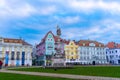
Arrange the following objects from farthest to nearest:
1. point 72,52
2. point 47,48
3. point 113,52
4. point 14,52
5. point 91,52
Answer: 1. point 113,52
2. point 91,52
3. point 72,52
4. point 47,48
5. point 14,52

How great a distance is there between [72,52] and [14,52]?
94.5 ft

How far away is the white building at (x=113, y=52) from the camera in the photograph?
115188mm

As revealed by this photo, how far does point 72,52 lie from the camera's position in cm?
10200

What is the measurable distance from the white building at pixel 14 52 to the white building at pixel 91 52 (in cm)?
2747

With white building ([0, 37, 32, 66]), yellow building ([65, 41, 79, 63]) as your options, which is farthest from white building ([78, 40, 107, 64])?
white building ([0, 37, 32, 66])

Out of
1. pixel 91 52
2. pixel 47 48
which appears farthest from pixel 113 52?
pixel 47 48

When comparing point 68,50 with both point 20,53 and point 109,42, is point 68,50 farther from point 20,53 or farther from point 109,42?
point 109,42

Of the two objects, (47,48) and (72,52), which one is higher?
(47,48)

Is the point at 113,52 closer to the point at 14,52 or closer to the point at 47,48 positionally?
the point at 47,48

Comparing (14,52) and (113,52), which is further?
(113,52)

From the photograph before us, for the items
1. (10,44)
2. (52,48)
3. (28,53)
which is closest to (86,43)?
(52,48)

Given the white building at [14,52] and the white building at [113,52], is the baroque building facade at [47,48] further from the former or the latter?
the white building at [113,52]

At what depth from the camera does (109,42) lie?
12275 cm

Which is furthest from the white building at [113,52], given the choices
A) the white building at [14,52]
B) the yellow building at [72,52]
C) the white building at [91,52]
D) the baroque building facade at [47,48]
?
the white building at [14,52]
